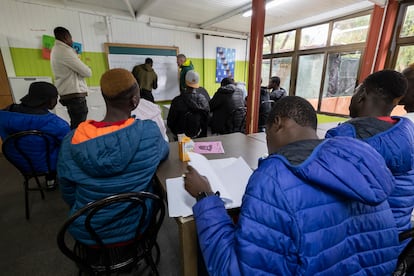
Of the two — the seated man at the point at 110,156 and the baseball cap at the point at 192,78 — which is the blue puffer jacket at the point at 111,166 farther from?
the baseball cap at the point at 192,78

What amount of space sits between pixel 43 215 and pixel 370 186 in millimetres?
2488

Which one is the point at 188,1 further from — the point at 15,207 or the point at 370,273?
the point at 370,273

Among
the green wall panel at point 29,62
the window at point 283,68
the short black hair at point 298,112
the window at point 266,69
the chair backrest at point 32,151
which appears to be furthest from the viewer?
the window at point 266,69

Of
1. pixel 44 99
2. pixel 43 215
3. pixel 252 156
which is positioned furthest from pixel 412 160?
pixel 43 215

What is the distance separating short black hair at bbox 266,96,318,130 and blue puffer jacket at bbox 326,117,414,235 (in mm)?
349

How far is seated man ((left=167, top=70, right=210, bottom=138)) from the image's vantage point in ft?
8.15

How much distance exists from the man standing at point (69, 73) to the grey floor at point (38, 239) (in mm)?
1015

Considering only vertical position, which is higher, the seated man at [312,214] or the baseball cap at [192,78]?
the baseball cap at [192,78]

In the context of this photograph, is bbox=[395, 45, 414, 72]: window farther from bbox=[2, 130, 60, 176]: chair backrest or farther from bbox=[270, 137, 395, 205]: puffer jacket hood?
bbox=[2, 130, 60, 176]: chair backrest

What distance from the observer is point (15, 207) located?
2039 mm

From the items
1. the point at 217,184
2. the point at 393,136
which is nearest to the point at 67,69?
the point at 217,184

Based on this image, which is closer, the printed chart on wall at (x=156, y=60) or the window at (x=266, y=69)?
the printed chart on wall at (x=156, y=60)

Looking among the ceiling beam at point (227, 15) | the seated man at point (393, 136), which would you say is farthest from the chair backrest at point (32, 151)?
the ceiling beam at point (227, 15)

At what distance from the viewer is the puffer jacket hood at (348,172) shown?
1.50 ft
